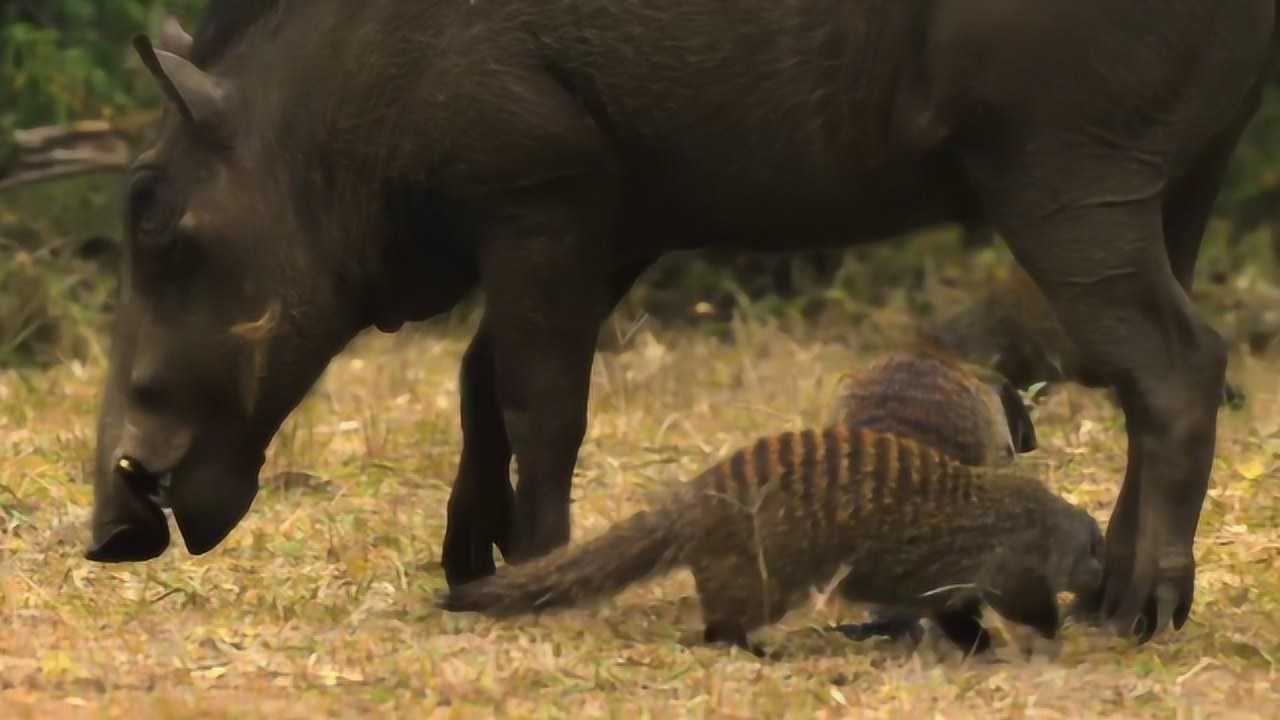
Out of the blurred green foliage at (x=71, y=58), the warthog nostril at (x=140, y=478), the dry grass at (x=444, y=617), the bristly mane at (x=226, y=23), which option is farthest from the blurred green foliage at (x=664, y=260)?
the warthog nostril at (x=140, y=478)

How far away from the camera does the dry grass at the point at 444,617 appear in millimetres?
3707

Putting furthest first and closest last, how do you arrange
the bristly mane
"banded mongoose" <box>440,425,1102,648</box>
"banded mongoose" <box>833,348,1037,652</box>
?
the bristly mane
"banded mongoose" <box>833,348,1037,652</box>
"banded mongoose" <box>440,425,1102,648</box>

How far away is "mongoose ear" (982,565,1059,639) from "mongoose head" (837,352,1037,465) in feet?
1.47

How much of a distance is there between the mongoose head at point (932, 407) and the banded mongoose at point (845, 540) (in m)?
0.31

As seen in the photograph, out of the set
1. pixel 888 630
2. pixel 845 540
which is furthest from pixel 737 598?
pixel 888 630

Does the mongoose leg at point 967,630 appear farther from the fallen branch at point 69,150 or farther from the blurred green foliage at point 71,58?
the blurred green foliage at point 71,58

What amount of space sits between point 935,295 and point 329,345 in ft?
14.5

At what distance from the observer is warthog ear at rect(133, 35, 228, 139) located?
448 cm

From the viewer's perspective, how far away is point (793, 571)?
4016mm

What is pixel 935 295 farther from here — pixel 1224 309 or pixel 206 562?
pixel 206 562

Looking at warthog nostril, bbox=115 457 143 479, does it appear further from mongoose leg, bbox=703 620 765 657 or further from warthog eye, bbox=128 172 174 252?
mongoose leg, bbox=703 620 765 657

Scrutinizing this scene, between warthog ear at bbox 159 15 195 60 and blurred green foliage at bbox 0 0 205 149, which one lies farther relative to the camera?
blurred green foliage at bbox 0 0 205 149

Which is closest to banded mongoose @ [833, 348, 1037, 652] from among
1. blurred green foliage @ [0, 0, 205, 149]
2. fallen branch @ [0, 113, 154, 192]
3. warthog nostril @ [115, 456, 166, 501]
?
warthog nostril @ [115, 456, 166, 501]

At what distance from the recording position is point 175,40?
481 cm
